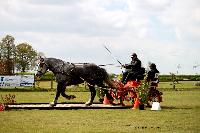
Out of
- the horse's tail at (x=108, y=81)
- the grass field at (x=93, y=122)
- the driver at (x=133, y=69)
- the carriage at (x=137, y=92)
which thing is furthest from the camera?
the driver at (x=133, y=69)

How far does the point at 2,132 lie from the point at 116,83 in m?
11.2

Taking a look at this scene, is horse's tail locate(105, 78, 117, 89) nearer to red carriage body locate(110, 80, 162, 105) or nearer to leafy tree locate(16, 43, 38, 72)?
red carriage body locate(110, 80, 162, 105)

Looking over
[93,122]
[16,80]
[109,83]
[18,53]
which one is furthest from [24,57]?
[93,122]

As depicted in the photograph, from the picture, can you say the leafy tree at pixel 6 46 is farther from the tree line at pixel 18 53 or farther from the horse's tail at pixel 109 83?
the horse's tail at pixel 109 83

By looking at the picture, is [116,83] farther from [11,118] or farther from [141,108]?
[11,118]

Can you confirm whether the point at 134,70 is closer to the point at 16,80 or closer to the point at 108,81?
the point at 108,81

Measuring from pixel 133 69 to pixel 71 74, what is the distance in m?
3.10

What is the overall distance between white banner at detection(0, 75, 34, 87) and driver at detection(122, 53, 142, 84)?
85.6 feet

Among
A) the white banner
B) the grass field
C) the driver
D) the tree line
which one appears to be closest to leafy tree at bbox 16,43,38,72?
the tree line

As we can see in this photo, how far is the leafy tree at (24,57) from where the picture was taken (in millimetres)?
98562

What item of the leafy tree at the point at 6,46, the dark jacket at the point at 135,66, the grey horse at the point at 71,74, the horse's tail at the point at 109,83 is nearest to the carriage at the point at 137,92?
the horse's tail at the point at 109,83

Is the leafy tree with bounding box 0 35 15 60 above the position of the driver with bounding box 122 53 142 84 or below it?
above

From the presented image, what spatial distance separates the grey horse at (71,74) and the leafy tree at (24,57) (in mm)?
72771

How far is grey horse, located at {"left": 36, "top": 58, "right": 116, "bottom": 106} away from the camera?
22.3 m
